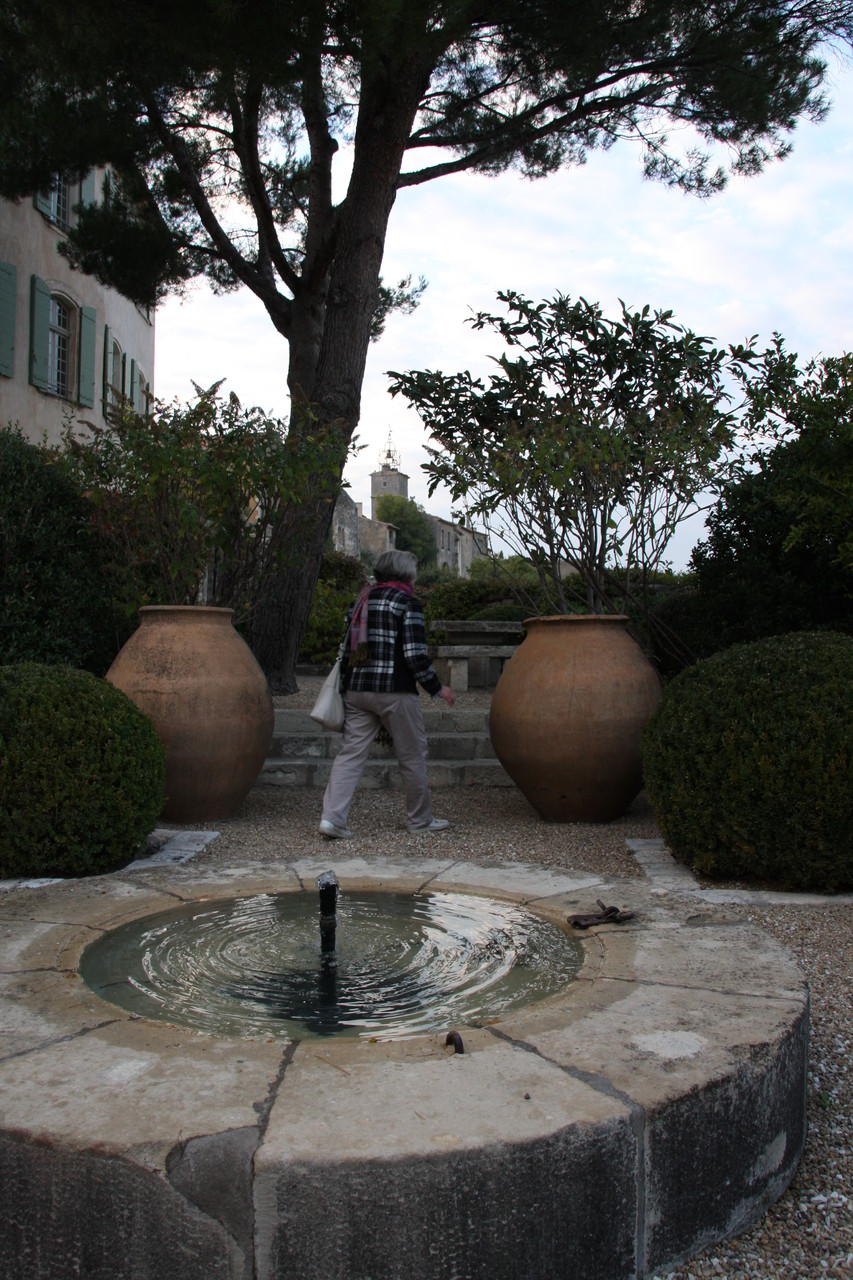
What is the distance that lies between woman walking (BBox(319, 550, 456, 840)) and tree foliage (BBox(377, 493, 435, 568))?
58.2 meters

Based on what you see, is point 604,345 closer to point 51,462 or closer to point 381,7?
point 381,7

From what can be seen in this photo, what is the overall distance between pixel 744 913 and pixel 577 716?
1705mm

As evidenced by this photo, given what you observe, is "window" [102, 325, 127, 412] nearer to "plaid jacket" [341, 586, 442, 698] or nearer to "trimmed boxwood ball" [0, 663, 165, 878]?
"plaid jacket" [341, 586, 442, 698]

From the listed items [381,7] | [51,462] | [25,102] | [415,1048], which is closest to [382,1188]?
[415,1048]

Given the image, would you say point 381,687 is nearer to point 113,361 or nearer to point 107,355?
point 107,355

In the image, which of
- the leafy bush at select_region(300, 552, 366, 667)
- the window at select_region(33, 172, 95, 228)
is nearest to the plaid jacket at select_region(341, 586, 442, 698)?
the leafy bush at select_region(300, 552, 366, 667)

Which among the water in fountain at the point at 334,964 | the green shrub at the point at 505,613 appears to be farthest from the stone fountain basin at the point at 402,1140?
the green shrub at the point at 505,613

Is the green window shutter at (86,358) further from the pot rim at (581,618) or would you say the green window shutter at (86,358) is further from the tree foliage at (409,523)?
the tree foliage at (409,523)

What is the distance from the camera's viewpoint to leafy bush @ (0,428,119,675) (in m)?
6.11

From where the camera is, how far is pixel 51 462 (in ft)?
22.0

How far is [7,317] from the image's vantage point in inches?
523

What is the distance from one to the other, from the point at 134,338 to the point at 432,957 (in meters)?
18.9

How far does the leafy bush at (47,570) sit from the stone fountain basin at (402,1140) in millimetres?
4005

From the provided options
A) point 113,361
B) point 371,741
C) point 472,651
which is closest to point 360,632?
point 371,741
